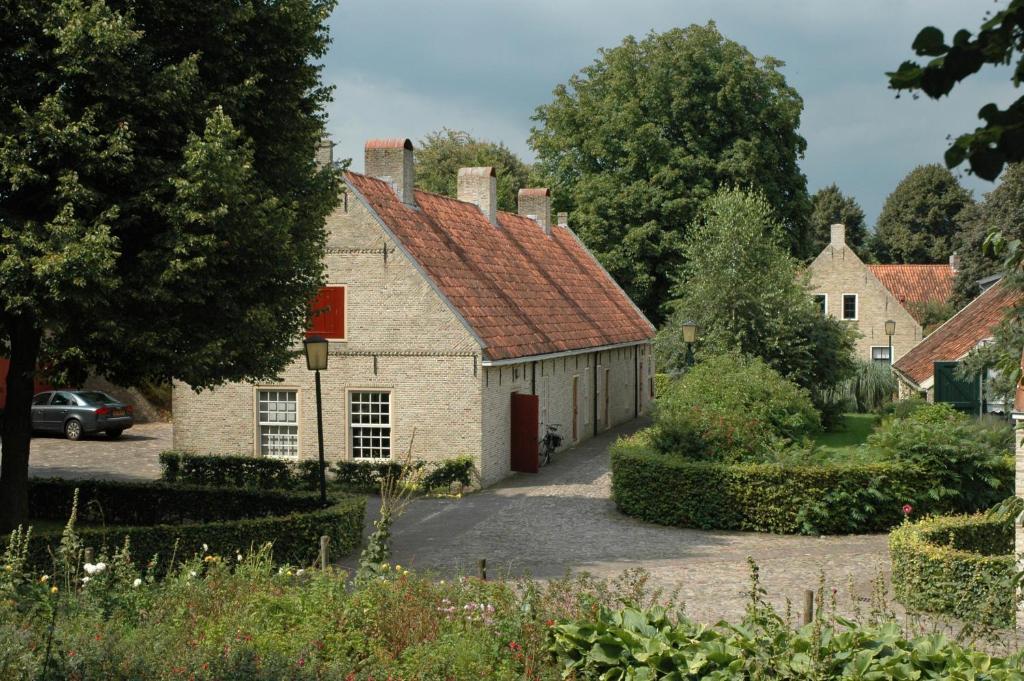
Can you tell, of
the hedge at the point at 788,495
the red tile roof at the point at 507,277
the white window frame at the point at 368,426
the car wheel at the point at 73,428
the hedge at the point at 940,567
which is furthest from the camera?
the car wheel at the point at 73,428

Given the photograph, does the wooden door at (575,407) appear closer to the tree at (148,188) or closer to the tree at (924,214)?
the tree at (148,188)

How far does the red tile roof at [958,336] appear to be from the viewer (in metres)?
34.2

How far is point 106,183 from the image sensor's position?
14.2m

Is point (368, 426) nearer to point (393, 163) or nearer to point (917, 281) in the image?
point (393, 163)

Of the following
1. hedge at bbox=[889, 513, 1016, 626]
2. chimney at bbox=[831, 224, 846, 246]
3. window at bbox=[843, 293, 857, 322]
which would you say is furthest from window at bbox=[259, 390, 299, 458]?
window at bbox=[843, 293, 857, 322]

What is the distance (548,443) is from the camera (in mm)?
→ 29969

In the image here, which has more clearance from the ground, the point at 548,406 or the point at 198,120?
the point at 198,120

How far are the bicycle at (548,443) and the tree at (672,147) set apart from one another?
14911 millimetres

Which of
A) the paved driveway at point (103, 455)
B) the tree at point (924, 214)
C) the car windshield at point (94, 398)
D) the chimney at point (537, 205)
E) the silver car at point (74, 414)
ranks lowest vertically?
the paved driveway at point (103, 455)

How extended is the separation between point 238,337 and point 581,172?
34719mm

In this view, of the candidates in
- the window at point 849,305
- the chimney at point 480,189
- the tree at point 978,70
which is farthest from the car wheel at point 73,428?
the window at point 849,305

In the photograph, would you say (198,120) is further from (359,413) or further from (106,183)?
(359,413)

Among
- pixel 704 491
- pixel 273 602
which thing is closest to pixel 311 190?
pixel 273 602

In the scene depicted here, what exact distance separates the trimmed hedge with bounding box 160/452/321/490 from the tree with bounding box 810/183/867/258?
6482 centimetres
